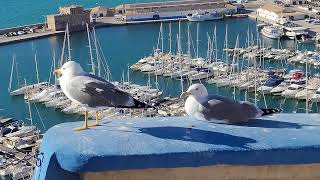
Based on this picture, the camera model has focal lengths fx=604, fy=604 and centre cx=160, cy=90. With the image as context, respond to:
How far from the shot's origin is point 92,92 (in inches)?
78.5

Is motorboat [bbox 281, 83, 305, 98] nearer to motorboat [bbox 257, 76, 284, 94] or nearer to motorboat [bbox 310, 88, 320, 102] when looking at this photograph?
motorboat [bbox 257, 76, 284, 94]

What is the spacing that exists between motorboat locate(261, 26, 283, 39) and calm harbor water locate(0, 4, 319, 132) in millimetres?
253

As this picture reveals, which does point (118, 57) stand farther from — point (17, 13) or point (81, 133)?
point (81, 133)

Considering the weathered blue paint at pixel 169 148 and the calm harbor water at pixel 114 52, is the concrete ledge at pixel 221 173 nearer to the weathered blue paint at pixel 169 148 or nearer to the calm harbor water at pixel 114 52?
the weathered blue paint at pixel 169 148

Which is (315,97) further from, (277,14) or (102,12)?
(102,12)

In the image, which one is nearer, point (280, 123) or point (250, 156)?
point (250, 156)

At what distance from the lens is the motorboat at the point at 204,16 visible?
23375 millimetres

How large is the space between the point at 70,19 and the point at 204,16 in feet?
16.9

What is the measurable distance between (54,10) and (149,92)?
1620 centimetres

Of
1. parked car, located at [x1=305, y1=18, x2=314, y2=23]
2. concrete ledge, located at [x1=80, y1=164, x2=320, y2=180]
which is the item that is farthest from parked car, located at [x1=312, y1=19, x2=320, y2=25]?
concrete ledge, located at [x1=80, y1=164, x2=320, y2=180]

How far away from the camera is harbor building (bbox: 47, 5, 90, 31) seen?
72.4 ft

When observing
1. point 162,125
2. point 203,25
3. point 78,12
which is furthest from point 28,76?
point 162,125

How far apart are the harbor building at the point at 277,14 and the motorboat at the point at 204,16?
1585mm

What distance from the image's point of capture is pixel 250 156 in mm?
1527
